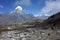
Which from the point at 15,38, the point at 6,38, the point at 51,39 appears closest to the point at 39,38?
the point at 51,39

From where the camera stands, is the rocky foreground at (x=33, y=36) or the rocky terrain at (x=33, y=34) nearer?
the rocky foreground at (x=33, y=36)

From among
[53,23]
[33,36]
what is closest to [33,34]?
[33,36]

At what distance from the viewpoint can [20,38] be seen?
33281 mm

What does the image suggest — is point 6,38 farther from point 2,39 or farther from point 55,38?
point 55,38

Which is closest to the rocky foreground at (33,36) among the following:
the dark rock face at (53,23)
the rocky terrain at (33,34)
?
the rocky terrain at (33,34)

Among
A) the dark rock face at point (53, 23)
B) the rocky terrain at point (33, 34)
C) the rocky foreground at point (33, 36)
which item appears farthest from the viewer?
the dark rock face at point (53, 23)

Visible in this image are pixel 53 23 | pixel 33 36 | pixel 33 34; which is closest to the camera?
pixel 33 36

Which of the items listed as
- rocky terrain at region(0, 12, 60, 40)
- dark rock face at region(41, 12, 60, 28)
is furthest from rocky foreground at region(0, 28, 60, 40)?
dark rock face at region(41, 12, 60, 28)

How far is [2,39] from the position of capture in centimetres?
3278

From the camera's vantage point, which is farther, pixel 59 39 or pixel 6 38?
pixel 6 38

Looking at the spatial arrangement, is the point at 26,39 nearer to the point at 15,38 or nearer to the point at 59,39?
the point at 15,38

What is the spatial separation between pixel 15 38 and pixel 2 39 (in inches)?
118

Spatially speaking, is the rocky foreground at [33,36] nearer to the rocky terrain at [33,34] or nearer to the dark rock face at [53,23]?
the rocky terrain at [33,34]

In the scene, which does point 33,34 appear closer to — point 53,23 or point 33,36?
point 33,36
